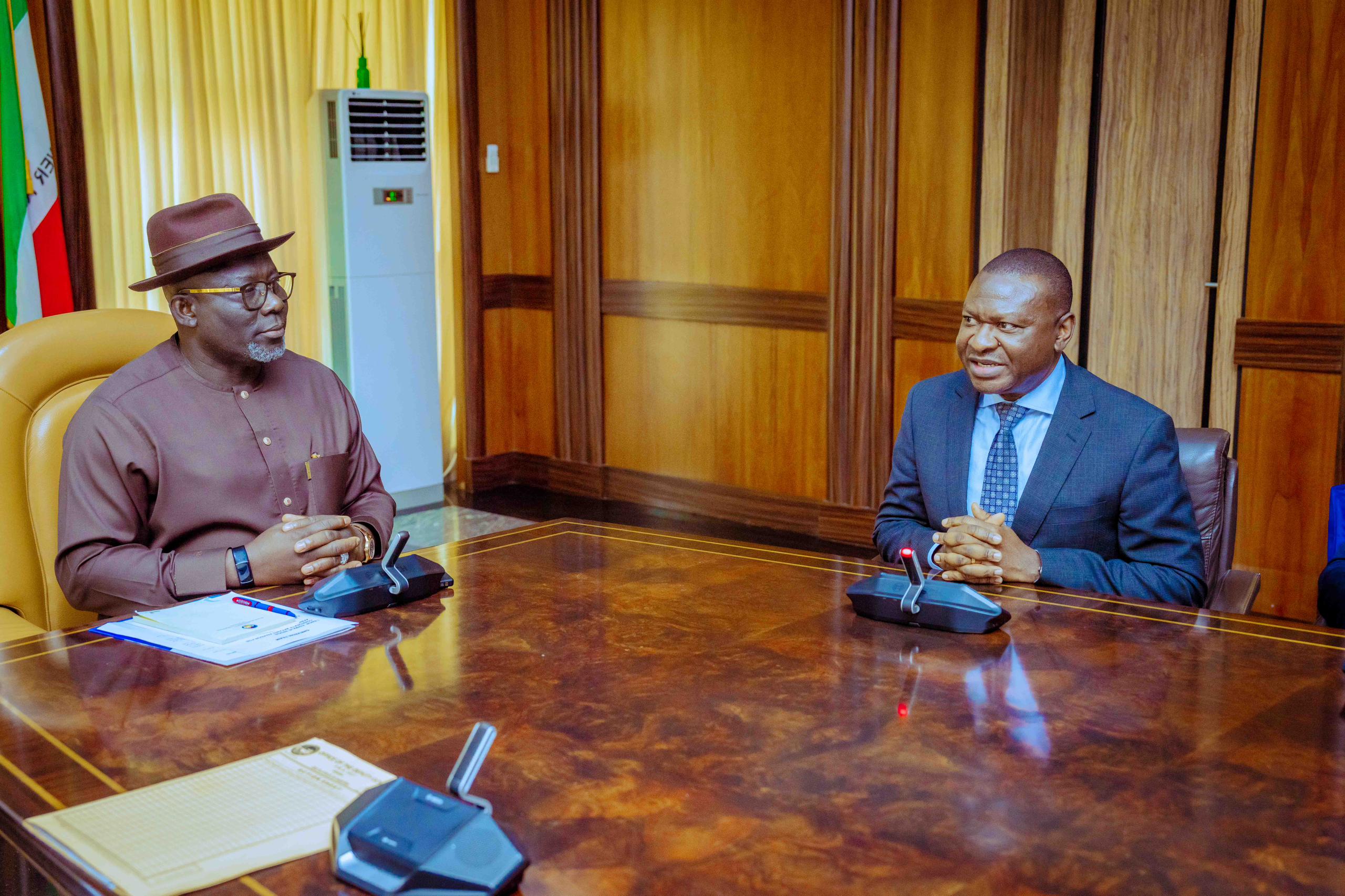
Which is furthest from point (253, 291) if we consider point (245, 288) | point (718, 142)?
point (718, 142)

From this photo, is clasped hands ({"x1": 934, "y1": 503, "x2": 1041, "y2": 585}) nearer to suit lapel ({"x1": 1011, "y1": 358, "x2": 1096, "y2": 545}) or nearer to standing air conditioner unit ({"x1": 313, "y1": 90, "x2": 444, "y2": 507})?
suit lapel ({"x1": 1011, "y1": 358, "x2": 1096, "y2": 545})

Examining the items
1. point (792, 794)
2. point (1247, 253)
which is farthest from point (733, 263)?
point (792, 794)

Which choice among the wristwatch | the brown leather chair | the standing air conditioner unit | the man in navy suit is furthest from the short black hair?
the standing air conditioner unit

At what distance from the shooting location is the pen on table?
6.42ft

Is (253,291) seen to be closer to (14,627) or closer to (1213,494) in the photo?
(14,627)

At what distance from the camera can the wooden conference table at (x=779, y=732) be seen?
1186mm

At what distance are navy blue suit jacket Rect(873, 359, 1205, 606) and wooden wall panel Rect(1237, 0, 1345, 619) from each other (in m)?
1.82

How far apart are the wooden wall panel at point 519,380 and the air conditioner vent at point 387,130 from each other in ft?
2.89

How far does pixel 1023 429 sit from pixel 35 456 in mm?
1896

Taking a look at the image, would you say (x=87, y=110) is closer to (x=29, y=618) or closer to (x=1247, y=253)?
(x=29, y=618)

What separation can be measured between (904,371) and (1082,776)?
3.65 meters

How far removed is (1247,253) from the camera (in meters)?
4.09

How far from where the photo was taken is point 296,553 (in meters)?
2.17

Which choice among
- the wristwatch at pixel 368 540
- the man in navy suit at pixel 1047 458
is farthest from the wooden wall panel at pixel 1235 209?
the wristwatch at pixel 368 540
